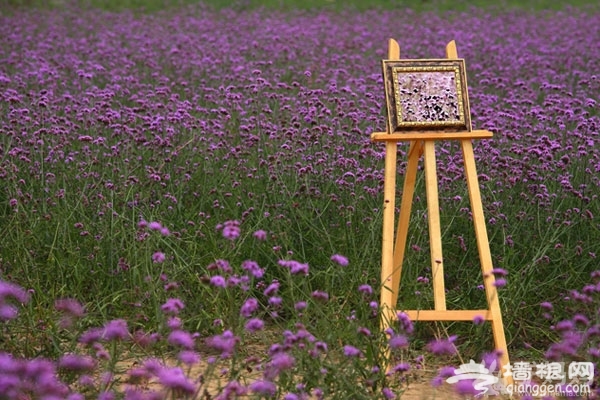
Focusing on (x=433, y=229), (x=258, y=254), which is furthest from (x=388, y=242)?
(x=258, y=254)

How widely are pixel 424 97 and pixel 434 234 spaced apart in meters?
0.54

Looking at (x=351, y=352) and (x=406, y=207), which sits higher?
(x=406, y=207)

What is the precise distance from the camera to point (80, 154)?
5.73 metres

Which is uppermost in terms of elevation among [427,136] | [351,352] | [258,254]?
[427,136]

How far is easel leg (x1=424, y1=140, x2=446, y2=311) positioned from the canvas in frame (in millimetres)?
103

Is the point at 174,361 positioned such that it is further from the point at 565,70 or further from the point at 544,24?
the point at 544,24

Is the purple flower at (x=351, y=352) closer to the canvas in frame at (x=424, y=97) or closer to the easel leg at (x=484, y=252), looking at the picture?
the easel leg at (x=484, y=252)

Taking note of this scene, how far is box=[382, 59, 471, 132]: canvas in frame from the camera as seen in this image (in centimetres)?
411

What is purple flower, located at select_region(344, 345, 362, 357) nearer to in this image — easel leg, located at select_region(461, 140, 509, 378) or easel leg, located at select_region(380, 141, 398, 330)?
easel leg, located at select_region(380, 141, 398, 330)

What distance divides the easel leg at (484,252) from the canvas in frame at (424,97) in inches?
4.8

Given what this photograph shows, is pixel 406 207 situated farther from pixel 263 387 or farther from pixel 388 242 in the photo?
pixel 263 387

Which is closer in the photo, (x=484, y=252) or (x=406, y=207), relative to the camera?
(x=484, y=252)

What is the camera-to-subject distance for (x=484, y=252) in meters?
3.99

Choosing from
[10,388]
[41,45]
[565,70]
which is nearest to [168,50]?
[41,45]
